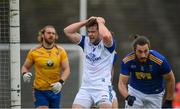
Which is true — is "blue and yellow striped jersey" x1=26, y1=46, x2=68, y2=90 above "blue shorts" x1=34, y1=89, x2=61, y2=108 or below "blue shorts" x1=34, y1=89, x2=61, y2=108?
above

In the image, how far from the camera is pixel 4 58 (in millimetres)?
11547

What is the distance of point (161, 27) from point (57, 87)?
3535 mm

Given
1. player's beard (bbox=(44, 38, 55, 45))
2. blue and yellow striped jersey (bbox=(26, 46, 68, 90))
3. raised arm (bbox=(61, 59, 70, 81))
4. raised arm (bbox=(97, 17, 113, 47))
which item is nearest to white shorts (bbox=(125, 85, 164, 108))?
raised arm (bbox=(97, 17, 113, 47))

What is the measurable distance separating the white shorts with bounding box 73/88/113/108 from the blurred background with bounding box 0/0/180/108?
13.2 feet

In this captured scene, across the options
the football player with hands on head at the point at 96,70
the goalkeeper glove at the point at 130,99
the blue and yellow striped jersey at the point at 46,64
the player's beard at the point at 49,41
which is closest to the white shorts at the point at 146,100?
the goalkeeper glove at the point at 130,99

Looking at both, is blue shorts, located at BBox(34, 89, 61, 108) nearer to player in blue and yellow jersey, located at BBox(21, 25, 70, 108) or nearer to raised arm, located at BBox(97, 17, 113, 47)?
player in blue and yellow jersey, located at BBox(21, 25, 70, 108)

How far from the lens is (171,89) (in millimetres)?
8508

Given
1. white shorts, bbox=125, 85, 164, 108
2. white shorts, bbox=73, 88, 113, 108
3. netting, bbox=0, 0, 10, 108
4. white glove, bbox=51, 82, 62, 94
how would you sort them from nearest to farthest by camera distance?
white shorts, bbox=73, 88, 113, 108
white shorts, bbox=125, 85, 164, 108
white glove, bbox=51, 82, 62, 94
netting, bbox=0, 0, 10, 108

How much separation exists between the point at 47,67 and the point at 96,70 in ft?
6.21

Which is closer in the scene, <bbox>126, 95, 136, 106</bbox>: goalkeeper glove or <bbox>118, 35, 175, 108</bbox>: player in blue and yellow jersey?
<bbox>118, 35, 175, 108</bbox>: player in blue and yellow jersey

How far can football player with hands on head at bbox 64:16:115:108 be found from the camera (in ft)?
26.8

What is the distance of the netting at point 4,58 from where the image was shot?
10.2 m

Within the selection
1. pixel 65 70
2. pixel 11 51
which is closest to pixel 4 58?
pixel 65 70

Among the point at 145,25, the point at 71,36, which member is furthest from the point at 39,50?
the point at 145,25
